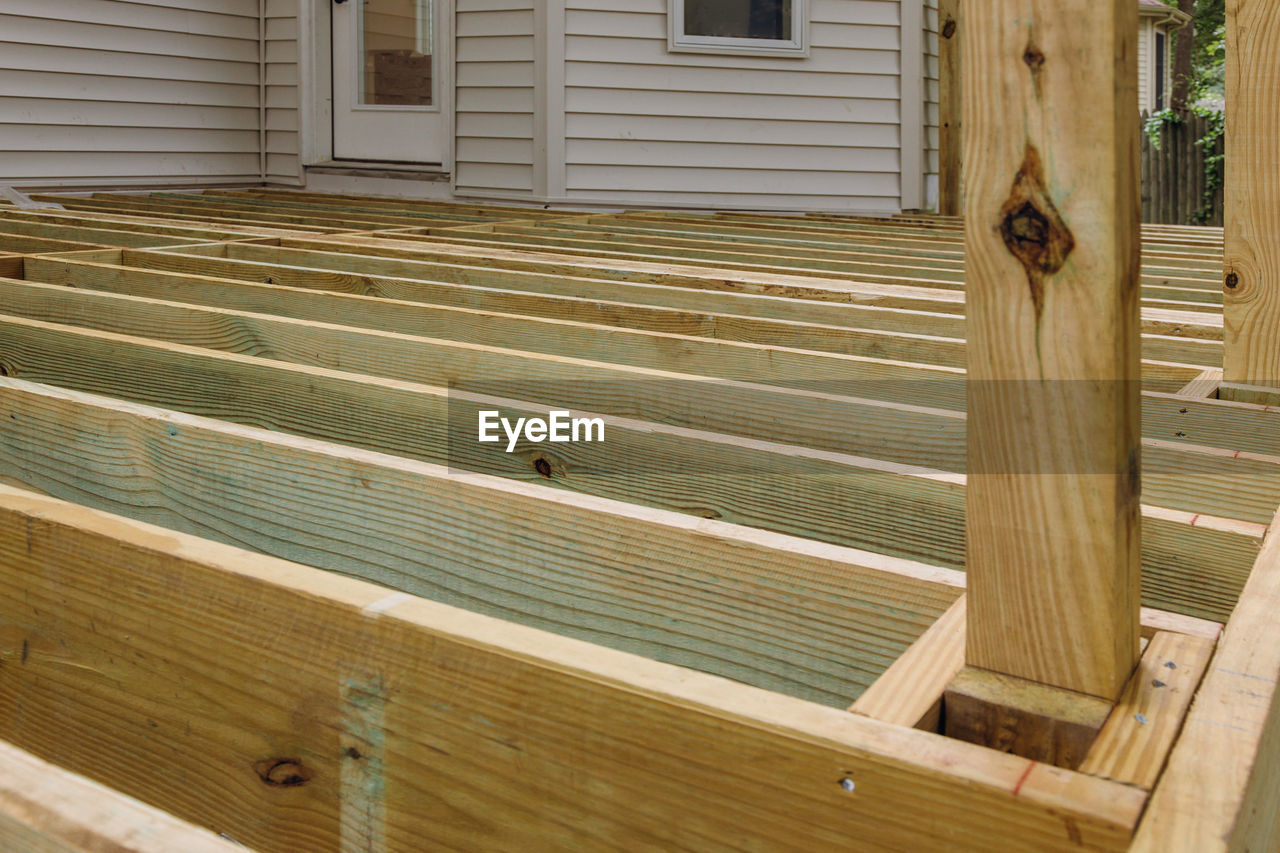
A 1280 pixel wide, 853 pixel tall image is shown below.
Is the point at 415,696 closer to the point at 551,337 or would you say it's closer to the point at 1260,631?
the point at 1260,631

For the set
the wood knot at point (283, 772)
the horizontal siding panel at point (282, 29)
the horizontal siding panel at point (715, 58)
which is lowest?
the wood knot at point (283, 772)

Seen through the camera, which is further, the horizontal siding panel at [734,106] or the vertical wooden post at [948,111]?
the vertical wooden post at [948,111]

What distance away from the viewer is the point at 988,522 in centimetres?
89

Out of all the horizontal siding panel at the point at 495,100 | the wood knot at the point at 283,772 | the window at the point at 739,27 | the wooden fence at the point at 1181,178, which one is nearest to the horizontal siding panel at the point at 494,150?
the horizontal siding panel at the point at 495,100

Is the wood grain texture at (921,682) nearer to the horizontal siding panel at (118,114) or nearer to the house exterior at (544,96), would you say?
the house exterior at (544,96)

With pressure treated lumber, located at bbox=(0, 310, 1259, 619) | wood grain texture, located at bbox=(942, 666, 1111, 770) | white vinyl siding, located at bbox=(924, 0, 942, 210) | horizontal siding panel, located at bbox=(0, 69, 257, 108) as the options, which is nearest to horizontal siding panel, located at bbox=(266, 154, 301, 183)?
horizontal siding panel, located at bbox=(0, 69, 257, 108)

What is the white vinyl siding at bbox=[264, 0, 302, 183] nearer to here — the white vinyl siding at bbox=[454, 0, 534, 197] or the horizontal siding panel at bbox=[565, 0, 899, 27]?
the white vinyl siding at bbox=[454, 0, 534, 197]

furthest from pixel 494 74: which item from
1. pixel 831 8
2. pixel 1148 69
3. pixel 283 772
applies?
pixel 1148 69

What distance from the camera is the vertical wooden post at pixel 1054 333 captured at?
2.58ft

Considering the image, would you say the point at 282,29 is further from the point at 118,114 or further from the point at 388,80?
the point at 118,114

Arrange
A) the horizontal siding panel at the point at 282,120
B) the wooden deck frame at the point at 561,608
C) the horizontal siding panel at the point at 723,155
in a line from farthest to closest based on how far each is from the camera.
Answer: the horizontal siding panel at the point at 282,120, the horizontal siding panel at the point at 723,155, the wooden deck frame at the point at 561,608

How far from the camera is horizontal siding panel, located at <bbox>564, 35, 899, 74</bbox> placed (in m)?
6.61

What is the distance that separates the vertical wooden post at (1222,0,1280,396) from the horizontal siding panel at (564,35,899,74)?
15.8 feet

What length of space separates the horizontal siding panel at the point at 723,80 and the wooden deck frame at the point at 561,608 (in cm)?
464
